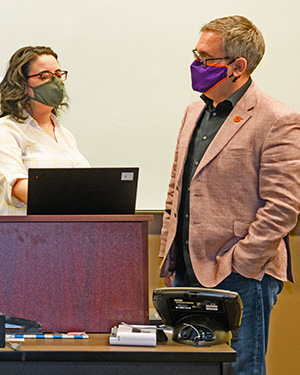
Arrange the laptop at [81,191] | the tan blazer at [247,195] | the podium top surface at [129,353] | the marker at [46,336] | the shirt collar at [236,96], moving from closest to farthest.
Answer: the podium top surface at [129,353]
the marker at [46,336]
the laptop at [81,191]
the tan blazer at [247,195]
the shirt collar at [236,96]

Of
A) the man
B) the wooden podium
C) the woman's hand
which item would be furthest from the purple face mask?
the wooden podium

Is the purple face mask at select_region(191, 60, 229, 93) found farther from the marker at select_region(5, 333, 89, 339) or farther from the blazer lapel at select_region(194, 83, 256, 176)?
the marker at select_region(5, 333, 89, 339)

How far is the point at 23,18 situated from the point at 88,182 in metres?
2.04

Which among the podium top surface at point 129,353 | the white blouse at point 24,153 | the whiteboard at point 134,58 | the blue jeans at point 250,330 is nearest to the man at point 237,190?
the blue jeans at point 250,330

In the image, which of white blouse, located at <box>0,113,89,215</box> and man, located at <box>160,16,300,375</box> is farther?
white blouse, located at <box>0,113,89,215</box>

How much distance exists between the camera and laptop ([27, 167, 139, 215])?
150cm

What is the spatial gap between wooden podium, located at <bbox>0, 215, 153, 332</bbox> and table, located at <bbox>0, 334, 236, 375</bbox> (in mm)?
180

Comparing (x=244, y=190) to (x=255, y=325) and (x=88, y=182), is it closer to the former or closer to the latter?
(x=255, y=325)

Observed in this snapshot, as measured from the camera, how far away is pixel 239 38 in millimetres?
2156

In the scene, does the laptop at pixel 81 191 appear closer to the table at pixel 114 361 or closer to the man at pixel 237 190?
the table at pixel 114 361

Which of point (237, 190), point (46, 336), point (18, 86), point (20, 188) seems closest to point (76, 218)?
point (46, 336)

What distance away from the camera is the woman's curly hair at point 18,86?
2.40 meters

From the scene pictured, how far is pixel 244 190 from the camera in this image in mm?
→ 2010

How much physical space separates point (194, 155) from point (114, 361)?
1.04 m
